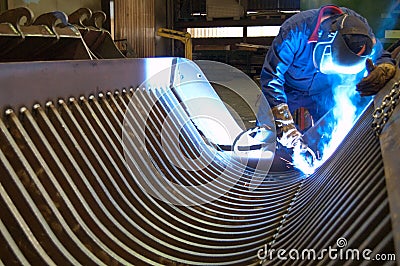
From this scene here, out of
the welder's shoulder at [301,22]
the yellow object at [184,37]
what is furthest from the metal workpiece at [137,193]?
the yellow object at [184,37]

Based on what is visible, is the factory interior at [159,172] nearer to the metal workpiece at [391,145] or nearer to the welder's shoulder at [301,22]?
the metal workpiece at [391,145]

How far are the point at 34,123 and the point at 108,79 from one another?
57cm

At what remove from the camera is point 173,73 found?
2.69 meters

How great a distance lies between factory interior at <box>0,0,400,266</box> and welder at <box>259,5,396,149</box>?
0.42 feet

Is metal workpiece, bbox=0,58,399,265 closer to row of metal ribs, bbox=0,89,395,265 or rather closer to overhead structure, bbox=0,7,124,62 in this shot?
row of metal ribs, bbox=0,89,395,265

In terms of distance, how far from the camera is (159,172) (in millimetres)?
1976

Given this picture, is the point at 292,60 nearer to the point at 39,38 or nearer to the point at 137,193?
the point at 39,38

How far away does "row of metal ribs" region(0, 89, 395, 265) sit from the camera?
118cm

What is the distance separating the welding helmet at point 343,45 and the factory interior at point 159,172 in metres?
0.24

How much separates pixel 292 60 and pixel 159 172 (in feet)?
5.15

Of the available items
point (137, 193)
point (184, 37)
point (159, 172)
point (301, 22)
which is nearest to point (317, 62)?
point (301, 22)

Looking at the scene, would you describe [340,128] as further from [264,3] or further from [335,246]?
[264,3]

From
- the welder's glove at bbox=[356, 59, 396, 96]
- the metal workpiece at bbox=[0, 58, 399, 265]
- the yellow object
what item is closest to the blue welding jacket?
the welder's glove at bbox=[356, 59, 396, 96]

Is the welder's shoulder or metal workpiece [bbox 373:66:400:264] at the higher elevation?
the welder's shoulder
